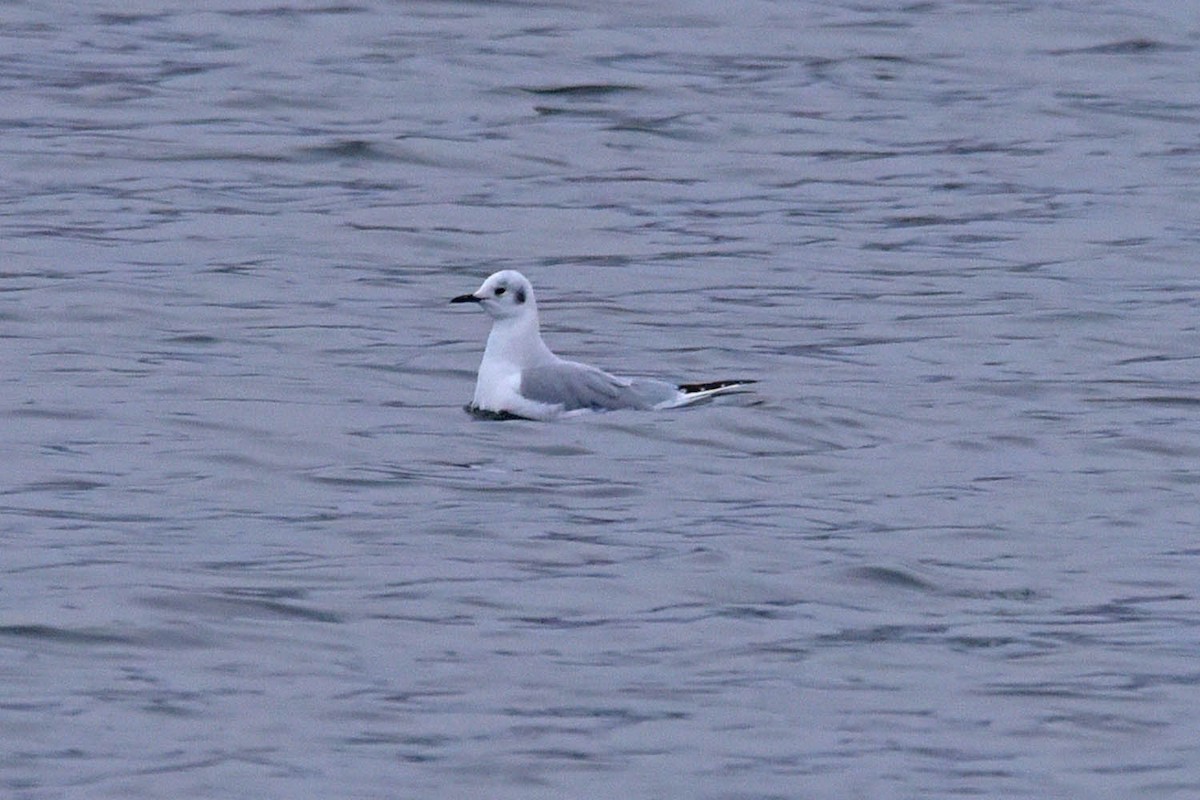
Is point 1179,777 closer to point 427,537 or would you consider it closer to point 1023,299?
point 427,537

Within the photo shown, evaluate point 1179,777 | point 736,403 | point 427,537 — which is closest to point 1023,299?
point 736,403

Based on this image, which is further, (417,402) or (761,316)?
(761,316)

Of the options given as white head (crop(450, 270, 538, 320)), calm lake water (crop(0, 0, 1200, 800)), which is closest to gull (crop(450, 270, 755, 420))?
white head (crop(450, 270, 538, 320))

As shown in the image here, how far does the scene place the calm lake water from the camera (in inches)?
356

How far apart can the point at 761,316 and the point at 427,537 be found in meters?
5.54

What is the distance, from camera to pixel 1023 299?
672 inches

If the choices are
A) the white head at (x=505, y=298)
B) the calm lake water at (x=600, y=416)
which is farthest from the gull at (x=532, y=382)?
the calm lake water at (x=600, y=416)

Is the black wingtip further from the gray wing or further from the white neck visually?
the white neck

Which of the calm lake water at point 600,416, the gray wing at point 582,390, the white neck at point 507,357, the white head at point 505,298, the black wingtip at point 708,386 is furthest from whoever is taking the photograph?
the white head at point 505,298

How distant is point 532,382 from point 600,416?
0.39 m

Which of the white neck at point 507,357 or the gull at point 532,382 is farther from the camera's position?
the white neck at point 507,357

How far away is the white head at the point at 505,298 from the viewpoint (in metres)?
14.1

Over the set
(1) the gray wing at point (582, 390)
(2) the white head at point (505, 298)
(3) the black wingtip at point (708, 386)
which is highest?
(2) the white head at point (505, 298)

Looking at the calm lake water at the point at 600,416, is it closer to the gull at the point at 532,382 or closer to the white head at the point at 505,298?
the gull at the point at 532,382
